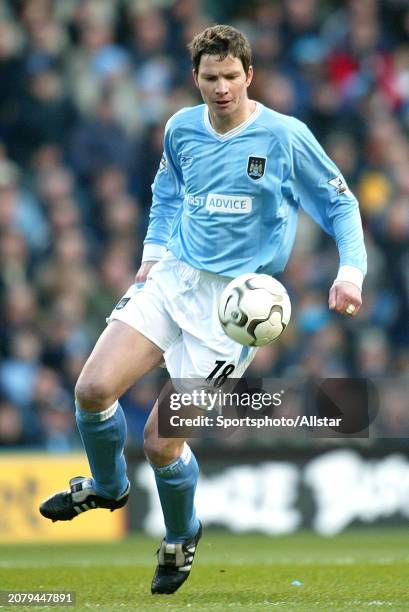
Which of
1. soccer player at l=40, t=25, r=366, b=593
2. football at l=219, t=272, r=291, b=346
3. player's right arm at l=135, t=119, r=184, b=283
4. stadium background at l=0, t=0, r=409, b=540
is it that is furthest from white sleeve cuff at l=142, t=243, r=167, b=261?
stadium background at l=0, t=0, r=409, b=540

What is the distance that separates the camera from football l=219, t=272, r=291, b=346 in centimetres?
581

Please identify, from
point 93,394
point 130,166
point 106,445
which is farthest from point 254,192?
point 130,166

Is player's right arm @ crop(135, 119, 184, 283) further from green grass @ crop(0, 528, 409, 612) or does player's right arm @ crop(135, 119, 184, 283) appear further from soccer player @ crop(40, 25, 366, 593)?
green grass @ crop(0, 528, 409, 612)

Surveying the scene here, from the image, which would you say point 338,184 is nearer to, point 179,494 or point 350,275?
point 350,275

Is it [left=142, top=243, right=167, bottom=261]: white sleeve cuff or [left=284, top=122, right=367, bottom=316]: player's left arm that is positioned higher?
[left=284, top=122, right=367, bottom=316]: player's left arm

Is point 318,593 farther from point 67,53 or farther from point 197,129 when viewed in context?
point 67,53

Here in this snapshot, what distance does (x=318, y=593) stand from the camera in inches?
243

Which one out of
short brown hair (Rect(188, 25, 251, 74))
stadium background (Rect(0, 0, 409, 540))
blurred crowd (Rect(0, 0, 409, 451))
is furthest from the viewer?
blurred crowd (Rect(0, 0, 409, 451))

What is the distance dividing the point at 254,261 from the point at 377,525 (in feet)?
15.9

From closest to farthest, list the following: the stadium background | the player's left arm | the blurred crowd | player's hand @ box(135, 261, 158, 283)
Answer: the player's left arm < player's hand @ box(135, 261, 158, 283) < the stadium background < the blurred crowd

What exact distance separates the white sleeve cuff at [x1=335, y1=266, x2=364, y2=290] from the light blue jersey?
0.04m

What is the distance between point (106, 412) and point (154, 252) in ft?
3.18

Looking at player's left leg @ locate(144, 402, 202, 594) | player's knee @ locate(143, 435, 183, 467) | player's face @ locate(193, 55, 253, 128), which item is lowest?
player's left leg @ locate(144, 402, 202, 594)

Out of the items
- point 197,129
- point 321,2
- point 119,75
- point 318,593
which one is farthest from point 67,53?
point 318,593
